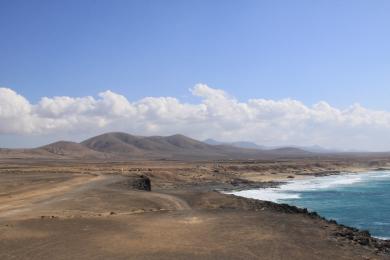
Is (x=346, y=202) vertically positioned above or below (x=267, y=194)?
below

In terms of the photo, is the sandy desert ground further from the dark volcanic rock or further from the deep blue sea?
the deep blue sea

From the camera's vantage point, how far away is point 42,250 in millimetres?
23406

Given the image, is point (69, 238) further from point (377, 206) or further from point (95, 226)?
point (377, 206)

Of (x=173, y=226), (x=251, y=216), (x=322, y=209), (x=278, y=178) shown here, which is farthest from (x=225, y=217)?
(x=278, y=178)

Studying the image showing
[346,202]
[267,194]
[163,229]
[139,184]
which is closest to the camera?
[163,229]

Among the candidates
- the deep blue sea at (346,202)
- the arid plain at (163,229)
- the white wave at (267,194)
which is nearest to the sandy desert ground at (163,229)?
the arid plain at (163,229)

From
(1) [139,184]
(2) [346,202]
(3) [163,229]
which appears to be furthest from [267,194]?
(3) [163,229]

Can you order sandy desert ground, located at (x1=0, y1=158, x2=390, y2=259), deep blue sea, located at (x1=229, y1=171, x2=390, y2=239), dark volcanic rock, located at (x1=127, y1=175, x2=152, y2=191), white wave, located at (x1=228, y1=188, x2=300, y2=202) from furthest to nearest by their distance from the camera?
white wave, located at (x1=228, y1=188, x2=300, y2=202)
dark volcanic rock, located at (x1=127, y1=175, x2=152, y2=191)
deep blue sea, located at (x1=229, y1=171, x2=390, y2=239)
sandy desert ground, located at (x1=0, y1=158, x2=390, y2=259)

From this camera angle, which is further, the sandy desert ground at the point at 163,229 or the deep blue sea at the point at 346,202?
the deep blue sea at the point at 346,202

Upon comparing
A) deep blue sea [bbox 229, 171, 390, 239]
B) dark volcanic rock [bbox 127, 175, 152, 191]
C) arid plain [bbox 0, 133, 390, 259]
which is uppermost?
dark volcanic rock [bbox 127, 175, 152, 191]

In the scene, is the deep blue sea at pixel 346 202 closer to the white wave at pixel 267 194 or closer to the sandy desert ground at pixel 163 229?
the white wave at pixel 267 194

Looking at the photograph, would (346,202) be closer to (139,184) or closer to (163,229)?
(139,184)

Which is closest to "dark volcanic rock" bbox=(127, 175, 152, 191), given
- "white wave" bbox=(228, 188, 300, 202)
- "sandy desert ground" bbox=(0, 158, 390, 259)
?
"sandy desert ground" bbox=(0, 158, 390, 259)

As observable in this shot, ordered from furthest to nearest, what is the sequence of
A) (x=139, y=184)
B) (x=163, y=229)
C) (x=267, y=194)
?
(x=267, y=194) → (x=139, y=184) → (x=163, y=229)
